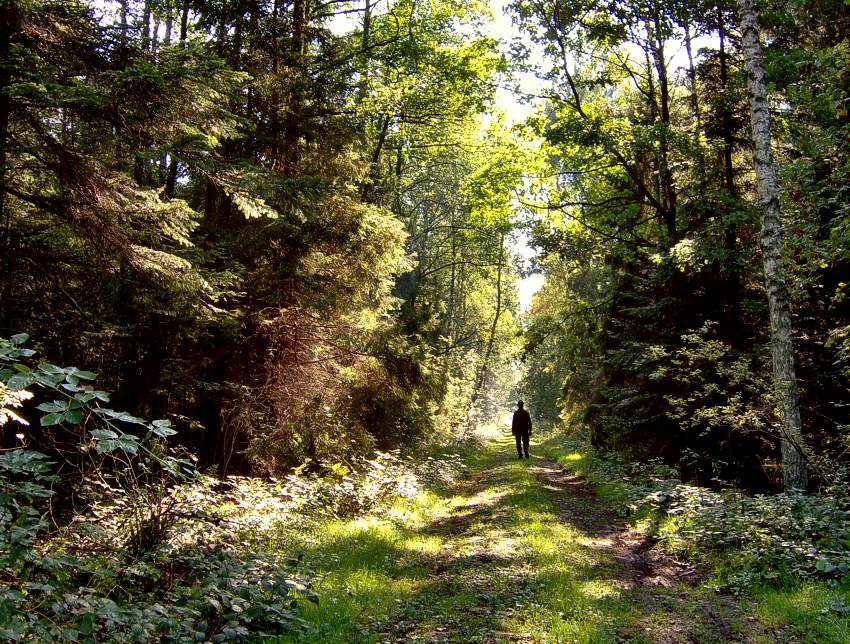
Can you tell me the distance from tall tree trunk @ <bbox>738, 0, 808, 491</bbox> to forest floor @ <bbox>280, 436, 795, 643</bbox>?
107 inches

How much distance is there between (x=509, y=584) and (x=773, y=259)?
700 centimetres

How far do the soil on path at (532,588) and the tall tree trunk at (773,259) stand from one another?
8.76 feet

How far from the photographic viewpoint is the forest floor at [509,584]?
5.11m

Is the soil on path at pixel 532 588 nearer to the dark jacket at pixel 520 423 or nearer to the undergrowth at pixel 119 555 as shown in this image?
the undergrowth at pixel 119 555

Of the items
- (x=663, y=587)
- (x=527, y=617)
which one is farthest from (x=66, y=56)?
(x=663, y=587)

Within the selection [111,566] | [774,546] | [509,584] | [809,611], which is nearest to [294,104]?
[111,566]

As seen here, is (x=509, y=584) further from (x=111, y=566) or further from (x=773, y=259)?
(x=773, y=259)

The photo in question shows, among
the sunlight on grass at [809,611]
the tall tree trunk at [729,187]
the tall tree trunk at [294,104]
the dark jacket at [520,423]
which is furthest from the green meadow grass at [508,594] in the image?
the dark jacket at [520,423]

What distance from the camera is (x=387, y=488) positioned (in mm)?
11516

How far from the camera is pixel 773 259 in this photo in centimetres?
898

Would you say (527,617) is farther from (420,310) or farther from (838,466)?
(420,310)

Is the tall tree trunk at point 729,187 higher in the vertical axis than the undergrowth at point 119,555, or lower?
higher

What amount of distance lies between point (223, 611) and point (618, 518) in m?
9.19

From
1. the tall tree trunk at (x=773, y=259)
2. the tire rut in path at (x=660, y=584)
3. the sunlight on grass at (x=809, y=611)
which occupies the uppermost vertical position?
the tall tree trunk at (x=773, y=259)
